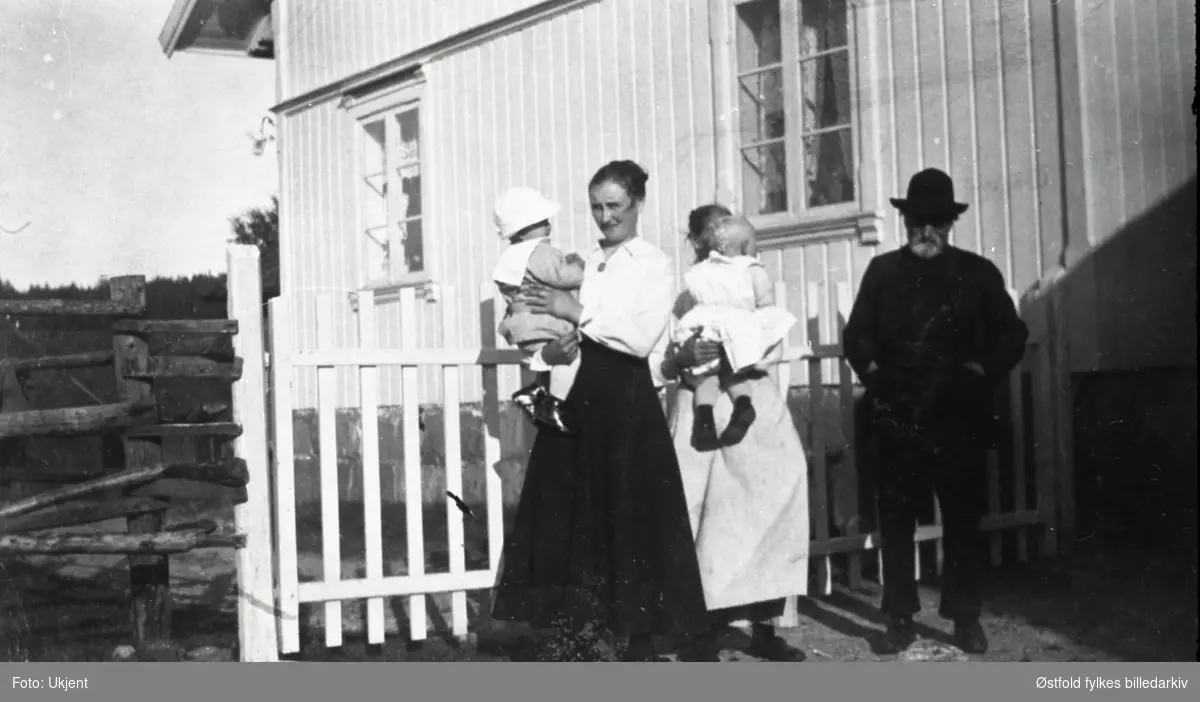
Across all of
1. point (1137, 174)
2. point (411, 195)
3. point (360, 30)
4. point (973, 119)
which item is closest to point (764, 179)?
point (973, 119)

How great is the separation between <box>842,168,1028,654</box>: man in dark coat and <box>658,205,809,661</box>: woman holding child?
14.2 inches

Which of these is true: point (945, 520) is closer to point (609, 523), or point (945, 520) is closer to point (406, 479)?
point (609, 523)

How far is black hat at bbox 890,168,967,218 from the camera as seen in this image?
4320mm

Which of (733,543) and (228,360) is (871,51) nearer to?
(733,543)

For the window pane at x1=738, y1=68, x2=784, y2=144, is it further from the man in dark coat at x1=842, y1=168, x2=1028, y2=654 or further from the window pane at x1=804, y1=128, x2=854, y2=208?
the man in dark coat at x1=842, y1=168, x2=1028, y2=654

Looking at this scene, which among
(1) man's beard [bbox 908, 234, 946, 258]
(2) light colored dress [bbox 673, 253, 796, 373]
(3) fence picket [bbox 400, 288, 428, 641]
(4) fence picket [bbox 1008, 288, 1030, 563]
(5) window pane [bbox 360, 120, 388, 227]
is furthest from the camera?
(5) window pane [bbox 360, 120, 388, 227]

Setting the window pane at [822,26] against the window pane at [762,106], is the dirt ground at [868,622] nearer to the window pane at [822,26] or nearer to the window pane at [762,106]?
the window pane at [762,106]

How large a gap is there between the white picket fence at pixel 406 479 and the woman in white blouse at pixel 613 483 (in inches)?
30.5

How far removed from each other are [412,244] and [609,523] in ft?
17.0

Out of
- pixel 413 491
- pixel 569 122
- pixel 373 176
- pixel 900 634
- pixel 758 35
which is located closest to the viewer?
pixel 900 634

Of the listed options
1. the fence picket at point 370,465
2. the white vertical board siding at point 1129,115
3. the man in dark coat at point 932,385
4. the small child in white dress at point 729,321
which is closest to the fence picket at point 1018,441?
the white vertical board siding at point 1129,115

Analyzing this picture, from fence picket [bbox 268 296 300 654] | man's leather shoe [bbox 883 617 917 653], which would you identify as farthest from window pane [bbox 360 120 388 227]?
man's leather shoe [bbox 883 617 917 653]

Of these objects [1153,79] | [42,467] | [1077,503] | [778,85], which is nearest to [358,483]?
[42,467]

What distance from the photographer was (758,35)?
6.32 meters
